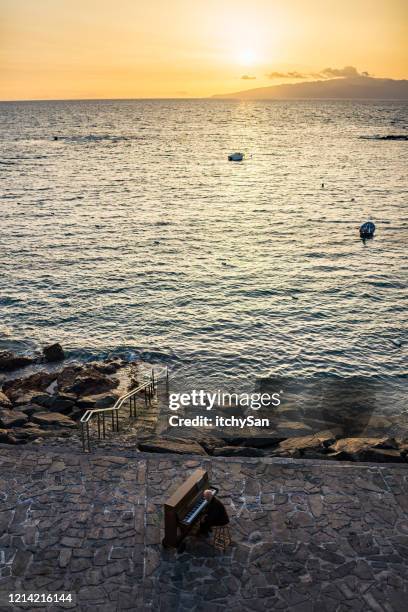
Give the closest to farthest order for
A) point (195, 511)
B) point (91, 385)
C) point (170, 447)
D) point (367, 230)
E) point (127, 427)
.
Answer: point (195, 511) < point (170, 447) < point (127, 427) < point (91, 385) < point (367, 230)

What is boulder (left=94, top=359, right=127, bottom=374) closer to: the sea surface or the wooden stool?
the sea surface

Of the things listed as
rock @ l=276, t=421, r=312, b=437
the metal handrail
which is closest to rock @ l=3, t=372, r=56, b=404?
the metal handrail

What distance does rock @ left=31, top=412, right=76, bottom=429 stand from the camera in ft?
58.9

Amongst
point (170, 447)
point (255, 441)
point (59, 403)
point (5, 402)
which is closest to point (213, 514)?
point (170, 447)

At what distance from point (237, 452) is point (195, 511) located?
15.0 ft

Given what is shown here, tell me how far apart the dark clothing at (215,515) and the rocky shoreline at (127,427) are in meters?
3.61

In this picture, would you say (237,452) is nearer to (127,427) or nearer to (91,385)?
(127,427)

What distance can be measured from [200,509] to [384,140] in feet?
428

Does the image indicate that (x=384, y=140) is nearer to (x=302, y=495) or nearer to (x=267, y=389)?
(x=267, y=389)

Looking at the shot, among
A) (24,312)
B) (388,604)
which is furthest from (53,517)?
(24,312)

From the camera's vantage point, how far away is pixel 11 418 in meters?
18.2

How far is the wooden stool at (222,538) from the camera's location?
11.3 meters

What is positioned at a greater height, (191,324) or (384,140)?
(384,140)

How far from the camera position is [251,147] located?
125m
